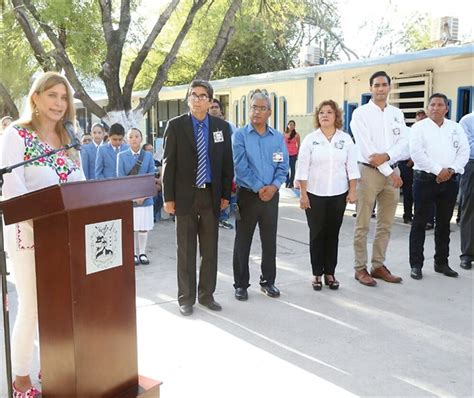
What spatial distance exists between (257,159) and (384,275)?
6.06 feet

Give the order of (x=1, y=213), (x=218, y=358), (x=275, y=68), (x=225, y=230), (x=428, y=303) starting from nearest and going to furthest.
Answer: (x=1, y=213) → (x=218, y=358) → (x=428, y=303) → (x=225, y=230) → (x=275, y=68)

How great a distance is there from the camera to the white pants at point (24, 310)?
8.68ft

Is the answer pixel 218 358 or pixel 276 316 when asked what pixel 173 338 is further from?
pixel 276 316

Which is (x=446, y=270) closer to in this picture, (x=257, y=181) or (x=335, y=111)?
(x=335, y=111)

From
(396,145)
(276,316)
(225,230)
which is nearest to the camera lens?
(276,316)

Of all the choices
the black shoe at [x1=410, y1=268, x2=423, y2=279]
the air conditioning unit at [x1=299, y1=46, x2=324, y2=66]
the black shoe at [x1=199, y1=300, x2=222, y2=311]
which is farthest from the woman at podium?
the air conditioning unit at [x1=299, y1=46, x2=324, y2=66]

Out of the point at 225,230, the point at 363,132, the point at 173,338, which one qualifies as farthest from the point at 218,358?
the point at 225,230

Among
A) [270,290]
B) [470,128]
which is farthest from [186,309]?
[470,128]

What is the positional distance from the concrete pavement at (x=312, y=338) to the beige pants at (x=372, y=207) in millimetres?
328

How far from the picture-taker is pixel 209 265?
455 cm

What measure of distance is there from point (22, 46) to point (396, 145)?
35.8 feet

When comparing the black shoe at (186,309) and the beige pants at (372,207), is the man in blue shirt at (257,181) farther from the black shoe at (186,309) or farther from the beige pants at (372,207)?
the beige pants at (372,207)

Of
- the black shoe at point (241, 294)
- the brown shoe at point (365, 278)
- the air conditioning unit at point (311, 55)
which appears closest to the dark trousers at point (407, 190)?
the brown shoe at point (365, 278)

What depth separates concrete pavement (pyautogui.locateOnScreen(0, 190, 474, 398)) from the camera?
322 cm
